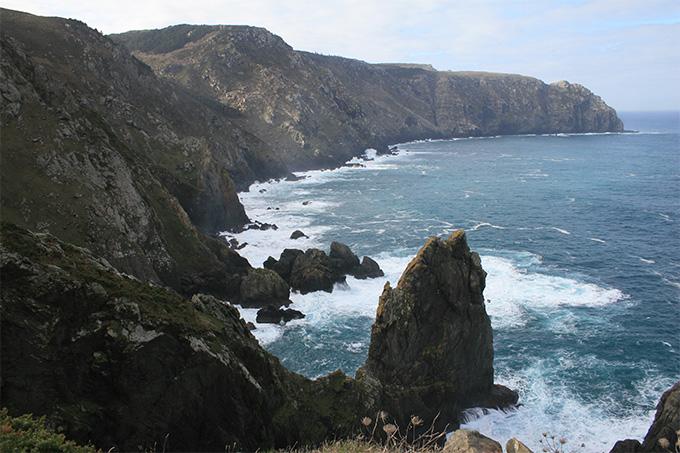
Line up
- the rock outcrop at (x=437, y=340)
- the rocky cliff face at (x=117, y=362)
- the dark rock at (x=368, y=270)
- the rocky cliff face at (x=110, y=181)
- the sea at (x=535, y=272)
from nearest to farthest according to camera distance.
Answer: the rocky cliff face at (x=117, y=362) → the rock outcrop at (x=437, y=340) → the sea at (x=535, y=272) → the rocky cliff face at (x=110, y=181) → the dark rock at (x=368, y=270)

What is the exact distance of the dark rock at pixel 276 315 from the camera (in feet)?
129

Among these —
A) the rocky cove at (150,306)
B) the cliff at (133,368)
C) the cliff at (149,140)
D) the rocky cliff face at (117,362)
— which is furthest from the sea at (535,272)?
the rocky cliff face at (117,362)

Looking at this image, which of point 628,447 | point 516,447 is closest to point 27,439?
point 516,447

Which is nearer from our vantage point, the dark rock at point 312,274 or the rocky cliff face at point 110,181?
the rocky cliff face at point 110,181

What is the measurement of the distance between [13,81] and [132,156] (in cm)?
1173

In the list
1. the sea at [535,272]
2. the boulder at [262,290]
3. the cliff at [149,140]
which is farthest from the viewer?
the boulder at [262,290]

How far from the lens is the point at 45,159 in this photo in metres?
34.9

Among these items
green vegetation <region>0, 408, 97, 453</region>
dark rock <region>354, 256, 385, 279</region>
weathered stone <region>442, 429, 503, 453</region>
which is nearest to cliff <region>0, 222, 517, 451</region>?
green vegetation <region>0, 408, 97, 453</region>

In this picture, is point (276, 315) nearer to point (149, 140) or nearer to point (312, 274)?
point (312, 274)

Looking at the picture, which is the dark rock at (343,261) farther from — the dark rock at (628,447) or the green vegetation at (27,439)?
the green vegetation at (27,439)

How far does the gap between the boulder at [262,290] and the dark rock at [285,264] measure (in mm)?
3629

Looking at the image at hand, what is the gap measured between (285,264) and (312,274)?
4.00m

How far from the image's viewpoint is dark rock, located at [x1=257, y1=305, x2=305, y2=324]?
39.2 m

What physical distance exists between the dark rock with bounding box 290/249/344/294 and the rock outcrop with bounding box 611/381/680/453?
2846 cm
